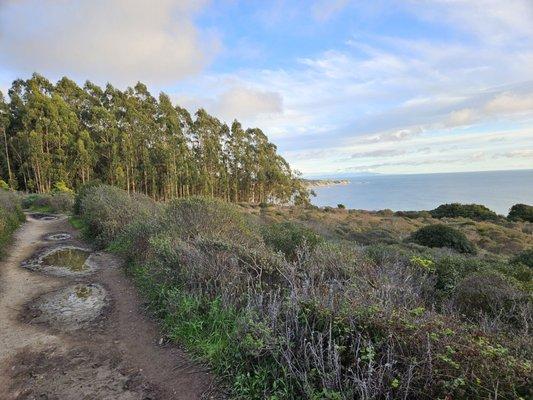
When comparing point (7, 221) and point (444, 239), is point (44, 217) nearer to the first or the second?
point (7, 221)

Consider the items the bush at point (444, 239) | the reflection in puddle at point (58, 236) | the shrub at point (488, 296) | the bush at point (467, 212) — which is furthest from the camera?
the bush at point (467, 212)

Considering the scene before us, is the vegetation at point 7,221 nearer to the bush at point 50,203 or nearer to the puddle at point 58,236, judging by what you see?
the puddle at point 58,236

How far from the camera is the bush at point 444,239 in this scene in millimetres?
15883

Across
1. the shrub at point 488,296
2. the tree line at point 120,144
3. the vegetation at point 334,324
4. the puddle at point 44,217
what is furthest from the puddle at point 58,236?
the tree line at point 120,144

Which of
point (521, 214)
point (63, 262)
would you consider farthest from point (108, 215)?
point (521, 214)

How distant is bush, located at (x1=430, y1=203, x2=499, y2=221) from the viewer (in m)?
31.9

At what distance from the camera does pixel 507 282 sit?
6363 millimetres

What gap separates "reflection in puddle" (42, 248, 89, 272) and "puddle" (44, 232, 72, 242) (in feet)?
7.16

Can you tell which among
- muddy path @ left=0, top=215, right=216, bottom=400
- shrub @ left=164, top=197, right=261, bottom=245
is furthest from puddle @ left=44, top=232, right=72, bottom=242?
shrub @ left=164, top=197, right=261, bottom=245

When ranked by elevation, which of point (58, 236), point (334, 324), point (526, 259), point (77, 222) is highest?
point (334, 324)

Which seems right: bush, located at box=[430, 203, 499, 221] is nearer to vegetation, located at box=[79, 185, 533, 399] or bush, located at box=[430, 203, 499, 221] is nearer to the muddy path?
vegetation, located at box=[79, 185, 533, 399]

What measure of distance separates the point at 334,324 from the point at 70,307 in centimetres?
521

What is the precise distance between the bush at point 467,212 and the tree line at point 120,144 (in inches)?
815

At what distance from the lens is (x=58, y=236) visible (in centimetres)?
1420
